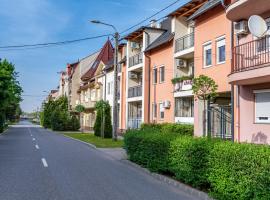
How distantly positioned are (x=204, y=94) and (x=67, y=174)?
956 centimetres

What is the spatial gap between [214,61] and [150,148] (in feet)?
31.8

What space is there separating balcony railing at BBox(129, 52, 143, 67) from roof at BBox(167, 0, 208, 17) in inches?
315

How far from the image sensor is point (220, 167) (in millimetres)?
8156

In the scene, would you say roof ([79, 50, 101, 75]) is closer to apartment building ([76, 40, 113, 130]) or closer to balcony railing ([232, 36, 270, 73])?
apartment building ([76, 40, 113, 130])

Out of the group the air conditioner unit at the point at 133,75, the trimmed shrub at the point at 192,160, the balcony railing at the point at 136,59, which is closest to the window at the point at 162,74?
the balcony railing at the point at 136,59

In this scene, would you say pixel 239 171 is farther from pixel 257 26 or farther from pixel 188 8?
pixel 188 8

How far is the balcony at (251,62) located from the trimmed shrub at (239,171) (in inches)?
255

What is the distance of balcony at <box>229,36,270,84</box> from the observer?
46.8 feet

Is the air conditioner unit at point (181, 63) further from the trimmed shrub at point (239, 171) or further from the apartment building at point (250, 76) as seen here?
the trimmed shrub at point (239, 171)

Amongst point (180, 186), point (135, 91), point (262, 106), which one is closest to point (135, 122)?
point (135, 91)

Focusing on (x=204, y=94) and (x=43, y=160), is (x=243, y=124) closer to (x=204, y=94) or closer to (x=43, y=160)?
(x=204, y=94)

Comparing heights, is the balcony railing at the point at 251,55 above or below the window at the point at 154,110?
above

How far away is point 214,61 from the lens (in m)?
20.9

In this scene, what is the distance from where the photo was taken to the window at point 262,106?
51.4ft
